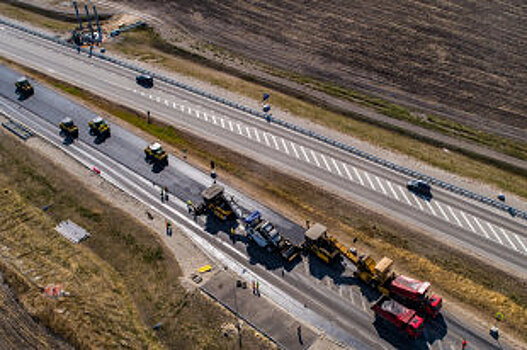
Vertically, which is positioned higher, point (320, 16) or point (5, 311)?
point (320, 16)

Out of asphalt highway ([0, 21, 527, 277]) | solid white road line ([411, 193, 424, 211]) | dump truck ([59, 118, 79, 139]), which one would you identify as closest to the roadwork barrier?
asphalt highway ([0, 21, 527, 277])

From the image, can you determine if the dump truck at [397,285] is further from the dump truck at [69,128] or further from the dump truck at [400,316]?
the dump truck at [69,128]

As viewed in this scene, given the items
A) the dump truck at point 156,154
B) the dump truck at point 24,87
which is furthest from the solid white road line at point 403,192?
the dump truck at point 24,87

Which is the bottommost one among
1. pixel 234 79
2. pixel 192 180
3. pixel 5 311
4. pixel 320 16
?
pixel 5 311

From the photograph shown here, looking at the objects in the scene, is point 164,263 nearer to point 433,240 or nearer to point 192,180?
point 192,180

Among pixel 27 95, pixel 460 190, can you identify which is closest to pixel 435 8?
pixel 460 190

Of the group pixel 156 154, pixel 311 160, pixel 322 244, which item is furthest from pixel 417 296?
pixel 156 154

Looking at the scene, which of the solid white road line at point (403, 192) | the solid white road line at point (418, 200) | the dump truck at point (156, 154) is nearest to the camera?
the solid white road line at point (418, 200)
